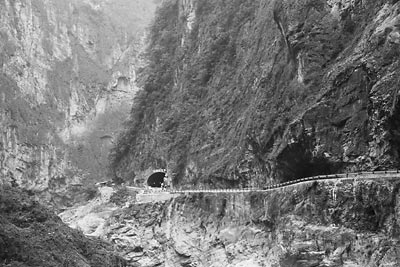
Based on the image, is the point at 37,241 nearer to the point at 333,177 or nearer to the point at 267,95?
the point at 333,177

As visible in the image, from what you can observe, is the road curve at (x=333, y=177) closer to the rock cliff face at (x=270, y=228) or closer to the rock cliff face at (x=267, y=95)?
the rock cliff face at (x=270, y=228)

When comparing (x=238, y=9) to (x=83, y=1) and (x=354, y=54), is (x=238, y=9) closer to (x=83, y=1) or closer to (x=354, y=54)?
(x=354, y=54)

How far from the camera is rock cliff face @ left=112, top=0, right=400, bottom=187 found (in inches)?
1419

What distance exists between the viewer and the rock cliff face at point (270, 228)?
32688 mm

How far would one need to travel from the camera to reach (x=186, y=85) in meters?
66.2

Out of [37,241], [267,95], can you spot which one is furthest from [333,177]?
[37,241]

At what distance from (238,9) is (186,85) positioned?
8.47 metres

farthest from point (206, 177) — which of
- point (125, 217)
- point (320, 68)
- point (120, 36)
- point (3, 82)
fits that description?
point (120, 36)

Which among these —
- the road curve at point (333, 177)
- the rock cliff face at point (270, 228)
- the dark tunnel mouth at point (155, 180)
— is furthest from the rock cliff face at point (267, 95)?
the rock cliff face at point (270, 228)

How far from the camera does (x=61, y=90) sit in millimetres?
104875

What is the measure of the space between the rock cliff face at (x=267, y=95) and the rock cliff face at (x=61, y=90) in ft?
71.0

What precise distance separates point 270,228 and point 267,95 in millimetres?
9932

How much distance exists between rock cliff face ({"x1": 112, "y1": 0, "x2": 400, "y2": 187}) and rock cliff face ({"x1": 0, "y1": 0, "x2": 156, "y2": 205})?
21.6m

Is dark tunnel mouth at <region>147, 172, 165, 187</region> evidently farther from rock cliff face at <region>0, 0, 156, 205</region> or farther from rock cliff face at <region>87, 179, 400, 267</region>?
rock cliff face at <region>0, 0, 156, 205</region>
